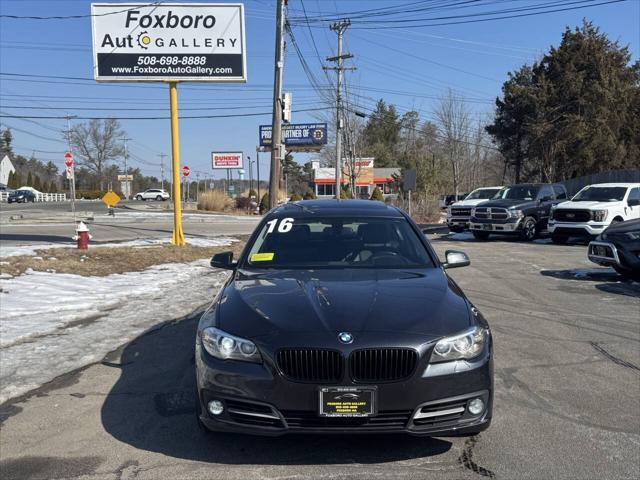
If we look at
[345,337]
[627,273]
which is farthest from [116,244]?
[345,337]

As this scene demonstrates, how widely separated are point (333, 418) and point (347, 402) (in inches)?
5.0

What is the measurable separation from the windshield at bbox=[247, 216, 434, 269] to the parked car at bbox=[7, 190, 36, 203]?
68.8m

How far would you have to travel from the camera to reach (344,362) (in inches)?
130

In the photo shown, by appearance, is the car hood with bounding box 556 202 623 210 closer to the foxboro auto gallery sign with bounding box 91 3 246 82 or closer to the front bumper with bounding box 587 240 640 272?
the front bumper with bounding box 587 240 640 272

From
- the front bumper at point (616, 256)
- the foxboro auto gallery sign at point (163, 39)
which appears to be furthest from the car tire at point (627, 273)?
the foxboro auto gallery sign at point (163, 39)

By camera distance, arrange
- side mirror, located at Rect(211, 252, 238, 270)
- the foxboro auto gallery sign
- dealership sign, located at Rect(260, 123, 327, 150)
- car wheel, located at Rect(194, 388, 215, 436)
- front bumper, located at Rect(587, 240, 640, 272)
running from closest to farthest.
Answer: car wheel, located at Rect(194, 388, 215, 436) < side mirror, located at Rect(211, 252, 238, 270) < front bumper, located at Rect(587, 240, 640, 272) < the foxboro auto gallery sign < dealership sign, located at Rect(260, 123, 327, 150)

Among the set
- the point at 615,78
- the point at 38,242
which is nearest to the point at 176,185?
the point at 38,242

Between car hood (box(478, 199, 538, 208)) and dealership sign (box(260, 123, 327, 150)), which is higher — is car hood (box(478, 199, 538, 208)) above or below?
below

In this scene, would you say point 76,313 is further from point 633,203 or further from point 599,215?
point 633,203

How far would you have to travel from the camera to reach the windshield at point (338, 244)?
487cm

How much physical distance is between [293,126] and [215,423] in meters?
72.7

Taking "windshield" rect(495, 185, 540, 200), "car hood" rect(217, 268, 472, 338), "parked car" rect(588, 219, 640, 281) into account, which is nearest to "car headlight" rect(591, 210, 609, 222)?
"windshield" rect(495, 185, 540, 200)

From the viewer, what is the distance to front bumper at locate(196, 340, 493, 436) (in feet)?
10.9

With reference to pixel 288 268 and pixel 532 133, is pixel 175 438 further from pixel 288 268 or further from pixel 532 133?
pixel 532 133
